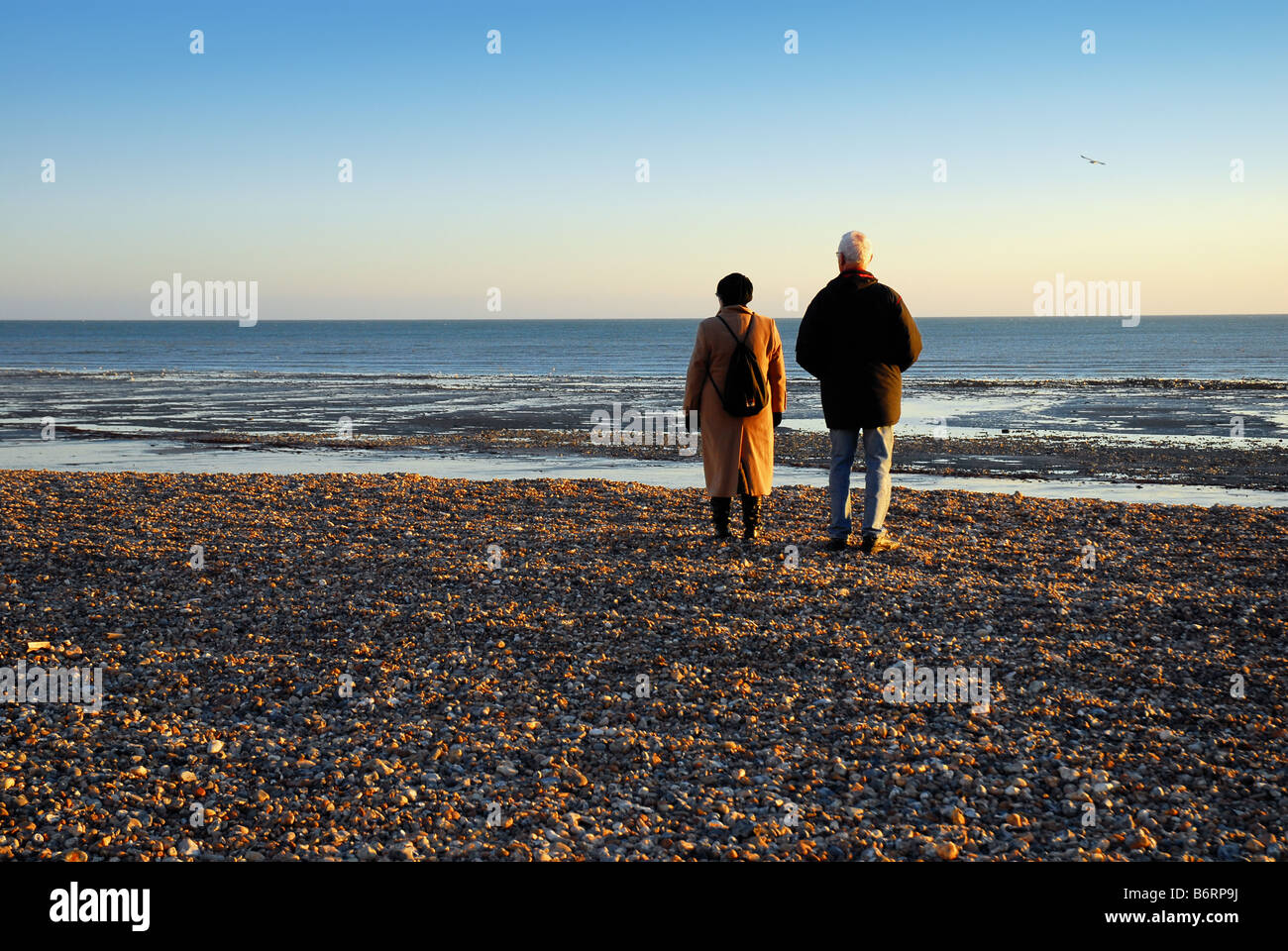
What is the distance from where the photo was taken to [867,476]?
27.8ft

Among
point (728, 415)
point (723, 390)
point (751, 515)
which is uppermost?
point (723, 390)

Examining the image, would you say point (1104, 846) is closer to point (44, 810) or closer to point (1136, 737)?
point (1136, 737)

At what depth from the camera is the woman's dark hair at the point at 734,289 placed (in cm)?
859

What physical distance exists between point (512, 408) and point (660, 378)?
1838cm

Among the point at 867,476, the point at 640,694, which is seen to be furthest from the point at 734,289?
the point at 640,694

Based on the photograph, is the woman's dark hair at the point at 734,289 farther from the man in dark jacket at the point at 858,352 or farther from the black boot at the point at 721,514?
the black boot at the point at 721,514

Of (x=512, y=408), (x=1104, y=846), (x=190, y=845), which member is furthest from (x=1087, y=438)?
(x=190, y=845)

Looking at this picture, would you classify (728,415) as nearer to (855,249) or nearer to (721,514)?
(721,514)

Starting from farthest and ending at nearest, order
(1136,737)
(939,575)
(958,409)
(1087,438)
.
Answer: (958,409), (1087,438), (939,575), (1136,737)

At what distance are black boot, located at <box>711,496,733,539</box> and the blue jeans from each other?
35.4 inches

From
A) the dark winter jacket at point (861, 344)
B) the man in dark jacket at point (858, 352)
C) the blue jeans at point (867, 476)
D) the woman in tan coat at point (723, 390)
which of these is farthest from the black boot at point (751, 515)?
the dark winter jacket at point (861, 344)

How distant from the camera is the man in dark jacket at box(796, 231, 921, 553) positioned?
26.8ft

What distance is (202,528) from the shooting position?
9.80m

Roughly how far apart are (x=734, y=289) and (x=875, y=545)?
7.81 feet
